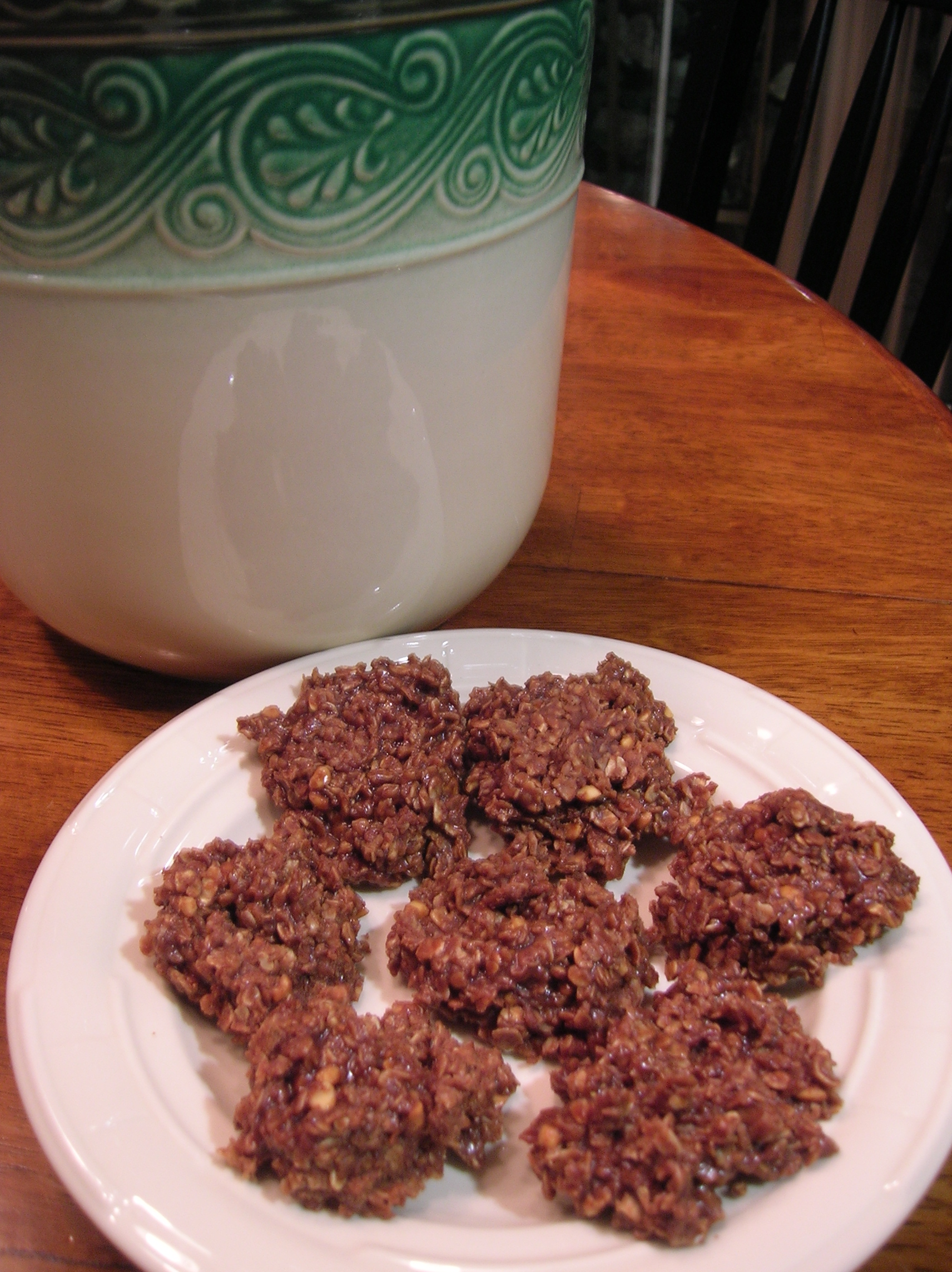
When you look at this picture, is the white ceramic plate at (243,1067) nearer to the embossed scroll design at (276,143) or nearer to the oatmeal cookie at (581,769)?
the oatmeal cookie at (581,769)

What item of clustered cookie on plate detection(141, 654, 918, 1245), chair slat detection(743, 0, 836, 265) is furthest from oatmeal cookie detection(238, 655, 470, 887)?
chair slat detection(743, 0, 836, 265)

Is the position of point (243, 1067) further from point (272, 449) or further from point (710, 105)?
point (710, 105)

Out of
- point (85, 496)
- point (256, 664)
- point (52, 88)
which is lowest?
point (256, 664)

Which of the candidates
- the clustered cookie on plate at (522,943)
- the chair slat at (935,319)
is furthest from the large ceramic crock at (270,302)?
the chair slat at (935,319)

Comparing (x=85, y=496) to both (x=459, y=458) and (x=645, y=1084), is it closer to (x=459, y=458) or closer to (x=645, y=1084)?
(x=459, y=458)

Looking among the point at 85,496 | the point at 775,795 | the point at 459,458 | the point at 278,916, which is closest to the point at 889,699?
the point at 775,795

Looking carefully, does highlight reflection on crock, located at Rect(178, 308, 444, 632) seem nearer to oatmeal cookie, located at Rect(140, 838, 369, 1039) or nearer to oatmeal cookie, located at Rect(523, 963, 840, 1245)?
oatmeal cookie, located at Rect(140, 838, 369, 1039)
